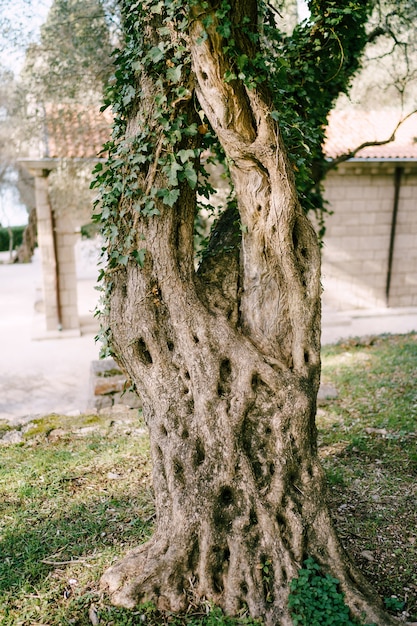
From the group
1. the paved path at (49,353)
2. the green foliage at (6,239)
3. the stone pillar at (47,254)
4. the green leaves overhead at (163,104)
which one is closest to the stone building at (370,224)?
the paved path at (49,353)

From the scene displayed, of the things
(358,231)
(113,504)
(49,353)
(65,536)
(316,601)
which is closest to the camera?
(316,601)

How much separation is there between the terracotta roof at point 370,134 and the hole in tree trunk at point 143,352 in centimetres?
1155

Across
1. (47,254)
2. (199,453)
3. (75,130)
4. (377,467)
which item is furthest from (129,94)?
(47,254)

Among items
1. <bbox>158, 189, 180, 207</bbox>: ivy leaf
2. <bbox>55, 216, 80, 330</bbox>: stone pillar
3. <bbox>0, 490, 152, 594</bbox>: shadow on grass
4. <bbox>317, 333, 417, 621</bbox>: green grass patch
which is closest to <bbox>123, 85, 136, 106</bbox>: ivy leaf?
<bbox>158, 189, 180, 207</bbox>: ivy leaf

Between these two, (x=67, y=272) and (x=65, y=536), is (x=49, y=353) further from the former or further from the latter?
(x=65, y=536)

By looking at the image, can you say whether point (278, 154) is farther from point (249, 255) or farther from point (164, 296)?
point (164, 296)

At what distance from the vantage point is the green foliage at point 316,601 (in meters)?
2.82

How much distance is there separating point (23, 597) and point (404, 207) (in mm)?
13746

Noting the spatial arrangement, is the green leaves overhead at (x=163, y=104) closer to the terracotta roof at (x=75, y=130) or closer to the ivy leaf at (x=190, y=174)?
the ivy leaf at (x=190, y=174)

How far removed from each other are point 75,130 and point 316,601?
963 centimetres

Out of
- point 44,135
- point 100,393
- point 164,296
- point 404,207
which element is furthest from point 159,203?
point 404,207

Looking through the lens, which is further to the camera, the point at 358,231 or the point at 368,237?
the point at 368,237

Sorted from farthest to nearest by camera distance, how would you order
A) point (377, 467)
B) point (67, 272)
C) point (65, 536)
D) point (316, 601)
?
1. point (67, 272)
2. point (377, 467)
3. point (65, 536)
4. point (316, 601)

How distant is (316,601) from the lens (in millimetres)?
2898
